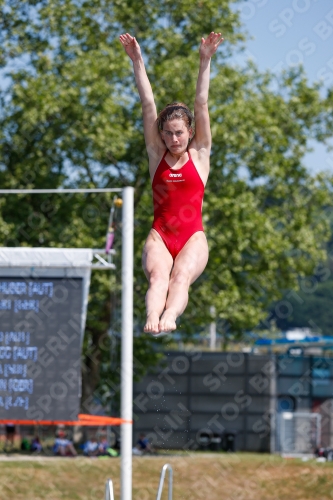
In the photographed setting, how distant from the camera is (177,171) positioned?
6.96 meters

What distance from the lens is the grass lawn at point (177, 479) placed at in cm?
1658

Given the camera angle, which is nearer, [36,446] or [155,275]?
[155,275]

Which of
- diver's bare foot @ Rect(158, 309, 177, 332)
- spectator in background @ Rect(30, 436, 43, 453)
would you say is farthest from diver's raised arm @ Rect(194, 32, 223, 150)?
spectator in background @ Rect(30, 436, 43, 453)

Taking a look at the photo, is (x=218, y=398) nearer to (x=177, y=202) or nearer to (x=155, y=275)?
(x=177, y=202)

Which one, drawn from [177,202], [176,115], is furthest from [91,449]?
[176,115]

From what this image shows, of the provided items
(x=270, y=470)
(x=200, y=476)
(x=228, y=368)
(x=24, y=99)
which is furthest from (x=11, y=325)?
(x=228, y=368)

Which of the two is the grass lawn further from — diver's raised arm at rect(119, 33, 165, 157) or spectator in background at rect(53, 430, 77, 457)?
diver's raised arm at rect(119, 33, 165, 157)

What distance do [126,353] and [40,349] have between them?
127cm

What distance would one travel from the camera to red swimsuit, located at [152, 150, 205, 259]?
22.8ft

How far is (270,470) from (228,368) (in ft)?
30.1

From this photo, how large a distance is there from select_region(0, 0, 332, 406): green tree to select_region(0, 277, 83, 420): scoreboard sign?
1004cm

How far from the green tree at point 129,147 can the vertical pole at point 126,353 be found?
935 cm

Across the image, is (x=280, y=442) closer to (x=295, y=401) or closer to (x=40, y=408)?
(x=295, y=401)

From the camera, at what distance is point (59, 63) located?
2339 centimetres
